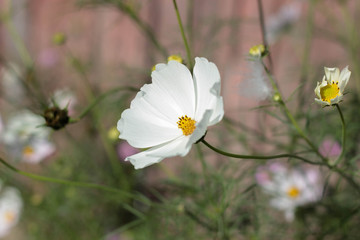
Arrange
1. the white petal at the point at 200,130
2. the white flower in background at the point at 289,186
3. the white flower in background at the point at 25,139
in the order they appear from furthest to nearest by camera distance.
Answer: the white flower in background at the point at 25,139
the white flower in background at the point at 289,186
the white petal at the point at 200,130

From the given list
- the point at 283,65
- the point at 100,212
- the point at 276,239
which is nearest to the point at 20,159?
the point at 100,212

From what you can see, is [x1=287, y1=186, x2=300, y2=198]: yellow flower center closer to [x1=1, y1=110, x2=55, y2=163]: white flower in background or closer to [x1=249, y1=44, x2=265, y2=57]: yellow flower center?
[x1=249, y1=44, x2=265, y2=57]: yellow flower center

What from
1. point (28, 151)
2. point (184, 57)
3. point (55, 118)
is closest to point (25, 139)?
point (28, 151)

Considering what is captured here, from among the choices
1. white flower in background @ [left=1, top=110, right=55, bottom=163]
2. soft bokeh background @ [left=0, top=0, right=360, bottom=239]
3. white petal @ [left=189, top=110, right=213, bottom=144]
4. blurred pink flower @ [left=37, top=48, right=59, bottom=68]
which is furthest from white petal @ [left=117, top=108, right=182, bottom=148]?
blurred pink flower @ [left=37, top=48, right=59, bottom=68]

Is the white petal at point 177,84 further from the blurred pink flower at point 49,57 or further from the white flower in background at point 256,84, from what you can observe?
the blurred pink flower at point 49,57

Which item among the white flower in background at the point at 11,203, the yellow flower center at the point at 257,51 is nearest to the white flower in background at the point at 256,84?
the yellow flower center at the point at 257,51
